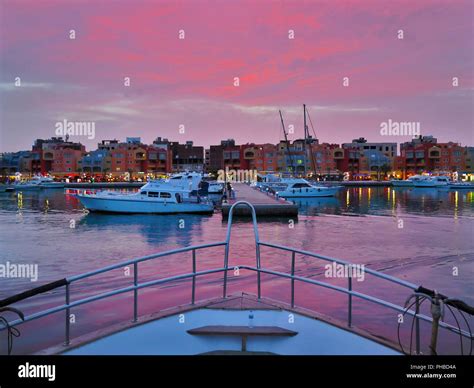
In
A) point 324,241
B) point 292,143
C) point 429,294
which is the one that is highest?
point 292,143

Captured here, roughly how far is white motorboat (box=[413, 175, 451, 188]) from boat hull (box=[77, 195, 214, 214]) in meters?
76.9

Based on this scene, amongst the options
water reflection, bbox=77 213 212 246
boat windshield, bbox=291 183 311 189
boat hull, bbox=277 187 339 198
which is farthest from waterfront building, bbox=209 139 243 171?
water reflection, bbox=77 213 212 246

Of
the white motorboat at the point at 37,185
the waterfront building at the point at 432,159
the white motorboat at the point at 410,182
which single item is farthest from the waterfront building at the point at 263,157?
the white motorboat at the point at 37,185

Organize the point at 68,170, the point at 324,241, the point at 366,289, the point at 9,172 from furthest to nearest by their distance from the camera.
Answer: the point at 9,172 < the point at 68,170 < the point at 324,241 < the point at 366,289

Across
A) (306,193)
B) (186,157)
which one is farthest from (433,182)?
(186,157)

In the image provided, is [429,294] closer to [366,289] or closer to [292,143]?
[366,289]

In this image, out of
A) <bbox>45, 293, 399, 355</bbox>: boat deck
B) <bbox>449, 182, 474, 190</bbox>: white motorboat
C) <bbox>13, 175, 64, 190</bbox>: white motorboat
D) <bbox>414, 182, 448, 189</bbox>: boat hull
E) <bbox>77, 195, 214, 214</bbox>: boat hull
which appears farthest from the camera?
<bbox>13, 175, 64, 190</bbox>: white motorboat

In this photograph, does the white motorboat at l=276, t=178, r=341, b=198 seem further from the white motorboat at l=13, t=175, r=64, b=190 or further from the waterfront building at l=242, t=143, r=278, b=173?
the waterfront building at l=242, t=143, r=278, b=173

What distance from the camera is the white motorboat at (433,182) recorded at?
110 meters

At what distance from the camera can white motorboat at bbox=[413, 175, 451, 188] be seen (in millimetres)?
110069
